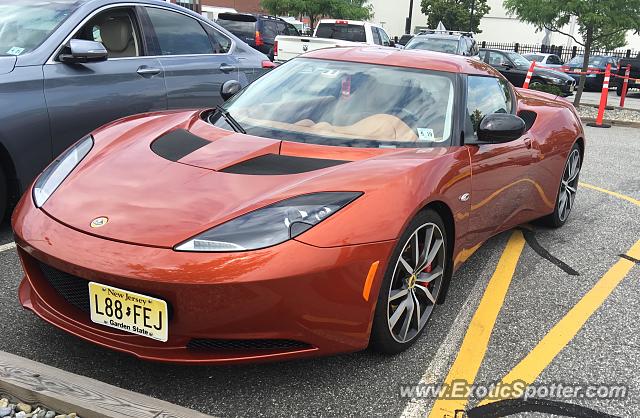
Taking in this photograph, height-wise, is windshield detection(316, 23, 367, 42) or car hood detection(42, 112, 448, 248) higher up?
windshield detection(316, 23, 367, 42)

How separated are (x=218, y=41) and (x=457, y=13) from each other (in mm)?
58526

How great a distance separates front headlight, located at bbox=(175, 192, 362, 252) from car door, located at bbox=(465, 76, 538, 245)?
112 centimetres

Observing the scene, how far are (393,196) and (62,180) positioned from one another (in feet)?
4.88

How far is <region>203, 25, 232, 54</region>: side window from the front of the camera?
17.9ft

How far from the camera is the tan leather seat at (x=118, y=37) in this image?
15.1 feet

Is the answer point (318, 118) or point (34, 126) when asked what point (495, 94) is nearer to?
point (318, 118)

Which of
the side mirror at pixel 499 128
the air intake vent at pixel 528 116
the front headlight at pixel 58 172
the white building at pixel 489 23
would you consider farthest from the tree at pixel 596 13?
the white building at pixel 489 23

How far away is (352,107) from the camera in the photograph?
3303 mm

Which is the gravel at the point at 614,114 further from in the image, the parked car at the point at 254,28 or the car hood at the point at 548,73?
the parked car at the point at 254,28

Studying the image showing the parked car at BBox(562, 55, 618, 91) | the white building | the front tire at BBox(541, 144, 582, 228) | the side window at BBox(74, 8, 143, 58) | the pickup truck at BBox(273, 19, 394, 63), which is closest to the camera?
the side window at BBox(74, 8, 143, 58)

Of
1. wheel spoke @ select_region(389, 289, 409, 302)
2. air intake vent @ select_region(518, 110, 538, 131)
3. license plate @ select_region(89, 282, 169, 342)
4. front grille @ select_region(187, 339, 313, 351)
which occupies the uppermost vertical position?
air intake vent @ select_region(518, 110, 538, 131)

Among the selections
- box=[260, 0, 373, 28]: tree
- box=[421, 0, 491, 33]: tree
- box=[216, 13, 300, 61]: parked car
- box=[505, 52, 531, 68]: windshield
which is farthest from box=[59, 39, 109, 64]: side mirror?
box=[421, 0, 491, 33]: tree

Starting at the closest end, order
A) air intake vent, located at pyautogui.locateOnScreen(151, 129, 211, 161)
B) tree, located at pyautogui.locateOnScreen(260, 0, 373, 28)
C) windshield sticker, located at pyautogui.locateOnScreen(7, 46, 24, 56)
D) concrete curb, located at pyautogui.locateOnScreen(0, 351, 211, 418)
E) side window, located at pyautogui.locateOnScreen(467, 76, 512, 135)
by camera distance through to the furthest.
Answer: concrete curb, located at pyautogui.locateOnScreen(0, 351, 211, 418), air intake vent, located at pyautogui.locateOnScreen(151, 129, 211, 161), side window, located at pyautogui.locateOnScreen(467, 76, 512, 135), windshield sticker, located at pyautogui.locateOnScreen(7, 46, 24, 56), tree, located at pyautogui.locateOnScreen(260, 0, 373, 28)

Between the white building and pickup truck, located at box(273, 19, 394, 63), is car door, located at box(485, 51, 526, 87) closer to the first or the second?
pickup truck, located at box(273, 19, 394, 63)
